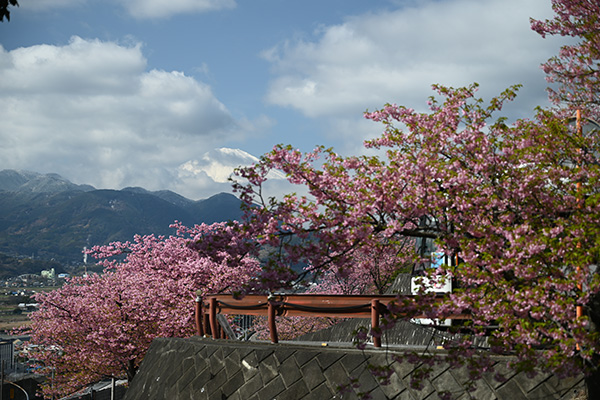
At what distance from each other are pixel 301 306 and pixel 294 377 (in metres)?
1.28

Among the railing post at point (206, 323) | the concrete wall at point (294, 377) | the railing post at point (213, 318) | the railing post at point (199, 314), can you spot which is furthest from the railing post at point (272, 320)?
the railing post at point (199, 314)

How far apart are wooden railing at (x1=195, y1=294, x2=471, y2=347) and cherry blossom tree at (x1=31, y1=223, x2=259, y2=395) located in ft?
28.6

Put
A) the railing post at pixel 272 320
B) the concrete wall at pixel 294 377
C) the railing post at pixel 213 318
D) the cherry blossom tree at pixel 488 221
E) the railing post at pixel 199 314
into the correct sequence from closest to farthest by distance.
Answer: the cherry blossom tree at pixel 488 221 < the concrete wall at pixel 294 377 < the railing post at pixel 272 320 < the railing post at pixel 213 318 < the railing post at pixel 199 314

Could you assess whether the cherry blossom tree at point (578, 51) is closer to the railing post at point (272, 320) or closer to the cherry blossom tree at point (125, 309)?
the railing post at point (272, 320)

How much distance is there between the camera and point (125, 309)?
2453cm

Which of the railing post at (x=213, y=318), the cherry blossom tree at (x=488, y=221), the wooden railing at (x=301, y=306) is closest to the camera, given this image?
the cherry blossom tree at (x=488, y=221)

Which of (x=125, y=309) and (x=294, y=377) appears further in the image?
(x=125, y=309)

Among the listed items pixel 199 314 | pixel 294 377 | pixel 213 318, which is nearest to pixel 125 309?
pixel 199 314

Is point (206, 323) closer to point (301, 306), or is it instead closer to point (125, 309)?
point (301, 306)

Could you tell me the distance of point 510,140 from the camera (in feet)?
25.1

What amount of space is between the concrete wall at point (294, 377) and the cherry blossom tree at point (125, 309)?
9590mm

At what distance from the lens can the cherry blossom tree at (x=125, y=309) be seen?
2408 centimetres

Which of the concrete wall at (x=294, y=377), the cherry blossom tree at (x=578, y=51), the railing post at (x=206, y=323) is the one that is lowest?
the concrete wall at (x=294, y=377)

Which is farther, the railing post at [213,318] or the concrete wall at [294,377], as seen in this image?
the railing post at [213,318]
